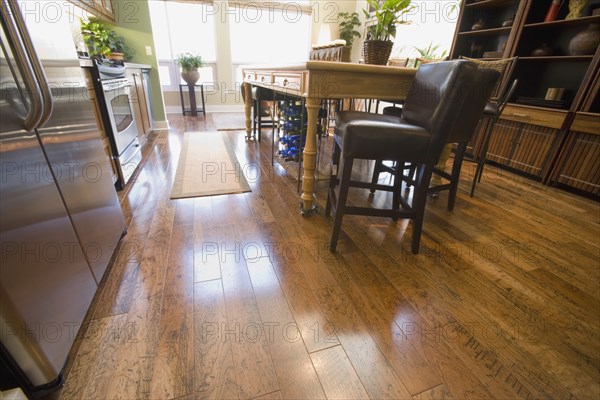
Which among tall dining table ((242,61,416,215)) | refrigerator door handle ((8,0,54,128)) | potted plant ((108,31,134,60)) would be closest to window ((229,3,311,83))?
potted plant ((108,31,134,60))

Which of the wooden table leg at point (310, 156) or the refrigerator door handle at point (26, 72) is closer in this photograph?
the refrigerator door handle at point (26, 72)

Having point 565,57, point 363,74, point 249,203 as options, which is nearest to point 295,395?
point 249,203

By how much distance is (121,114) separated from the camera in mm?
2283

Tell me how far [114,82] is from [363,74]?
1900 mm

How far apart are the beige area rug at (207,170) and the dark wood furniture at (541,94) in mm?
2615

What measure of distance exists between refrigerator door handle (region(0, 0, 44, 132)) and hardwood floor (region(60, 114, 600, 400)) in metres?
0.72

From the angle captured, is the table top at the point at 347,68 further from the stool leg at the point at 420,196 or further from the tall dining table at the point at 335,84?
the stool leg at the point at 420,196

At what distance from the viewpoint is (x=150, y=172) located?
8.07ft

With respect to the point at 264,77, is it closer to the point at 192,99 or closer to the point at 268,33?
the point at 192,99

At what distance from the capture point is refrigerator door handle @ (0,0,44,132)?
25.6 inches

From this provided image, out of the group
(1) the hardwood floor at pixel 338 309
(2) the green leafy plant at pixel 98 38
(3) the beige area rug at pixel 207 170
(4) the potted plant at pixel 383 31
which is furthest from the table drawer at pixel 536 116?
(2) the green leafy plant at pixel 98 38

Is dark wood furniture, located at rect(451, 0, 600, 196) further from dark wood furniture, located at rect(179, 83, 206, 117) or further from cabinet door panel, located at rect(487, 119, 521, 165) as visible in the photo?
dark wood furniture, located at rect(179, 83, 206, 117)

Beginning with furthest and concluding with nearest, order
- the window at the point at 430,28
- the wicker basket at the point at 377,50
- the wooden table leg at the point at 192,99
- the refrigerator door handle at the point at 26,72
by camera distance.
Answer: the wooden table leg at the point at 192,99 < the window at the point at 430,28 < the wicker basket at the point at 377,50 < the refrigerator door handle at the point at 26,72

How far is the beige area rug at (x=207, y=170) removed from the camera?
6.86ft
